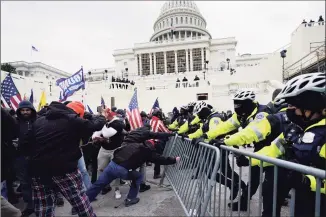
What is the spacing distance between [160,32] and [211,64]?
22086 millimetres

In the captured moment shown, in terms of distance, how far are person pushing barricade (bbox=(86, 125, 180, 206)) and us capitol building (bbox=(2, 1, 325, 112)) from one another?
16.9 m

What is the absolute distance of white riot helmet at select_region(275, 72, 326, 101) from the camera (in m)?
1.96

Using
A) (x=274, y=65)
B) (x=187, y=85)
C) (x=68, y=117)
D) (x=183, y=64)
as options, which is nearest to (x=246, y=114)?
(x=68, y=117)

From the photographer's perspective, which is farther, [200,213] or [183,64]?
[183,64]

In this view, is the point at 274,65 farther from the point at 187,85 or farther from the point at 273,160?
the point at 273,160

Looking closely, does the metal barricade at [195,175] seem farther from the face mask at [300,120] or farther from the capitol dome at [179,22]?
the capitol dome at [179,22]

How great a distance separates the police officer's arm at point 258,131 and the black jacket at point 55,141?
177cm

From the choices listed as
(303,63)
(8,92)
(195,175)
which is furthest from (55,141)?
(303,63)

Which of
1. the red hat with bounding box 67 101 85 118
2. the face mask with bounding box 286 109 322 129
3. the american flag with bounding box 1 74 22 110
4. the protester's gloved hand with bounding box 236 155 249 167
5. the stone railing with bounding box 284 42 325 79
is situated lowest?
the protester's gloved hand with bounding box 236 155 249 167

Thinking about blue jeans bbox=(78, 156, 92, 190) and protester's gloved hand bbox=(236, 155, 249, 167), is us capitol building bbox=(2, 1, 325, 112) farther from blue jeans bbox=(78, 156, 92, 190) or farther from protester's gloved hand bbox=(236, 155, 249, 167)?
protester's gloved hand bbox=(236, 155, 249, 167)

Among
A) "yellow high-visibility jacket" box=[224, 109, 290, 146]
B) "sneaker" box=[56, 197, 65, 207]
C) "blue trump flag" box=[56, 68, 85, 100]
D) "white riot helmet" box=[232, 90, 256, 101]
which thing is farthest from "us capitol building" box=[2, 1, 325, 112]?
"yellow high-visibility jacket" box=[224, 109, 290, 146]

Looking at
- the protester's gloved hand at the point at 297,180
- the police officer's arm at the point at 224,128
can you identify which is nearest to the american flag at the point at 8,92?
the police officer's arm at the point at 224,128

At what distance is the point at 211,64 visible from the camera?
63938 mm

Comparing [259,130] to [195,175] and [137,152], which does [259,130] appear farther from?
Answer: [137,152]
